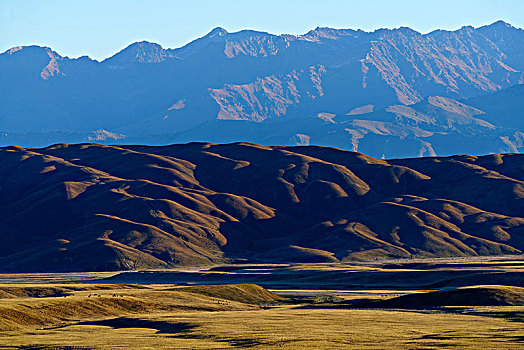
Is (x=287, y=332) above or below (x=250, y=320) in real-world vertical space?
above

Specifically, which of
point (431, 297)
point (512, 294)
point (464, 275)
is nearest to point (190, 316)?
point (431, 297)

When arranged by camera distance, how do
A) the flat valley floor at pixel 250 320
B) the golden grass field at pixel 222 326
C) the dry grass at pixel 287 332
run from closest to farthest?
1. the dry grass at pixel 287 332
2. the golden grass field at pixel 222 326
3. the flat valley floor at pixel 250 320

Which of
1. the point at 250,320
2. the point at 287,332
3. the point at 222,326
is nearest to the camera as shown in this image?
the point at 287,332

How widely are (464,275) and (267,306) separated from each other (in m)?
62.4

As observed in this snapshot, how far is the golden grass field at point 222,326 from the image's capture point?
230 feet

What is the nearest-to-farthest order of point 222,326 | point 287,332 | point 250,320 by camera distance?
point 287,332, point 222,326, point 250,320

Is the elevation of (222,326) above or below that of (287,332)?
below

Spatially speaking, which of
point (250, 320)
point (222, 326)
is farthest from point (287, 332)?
point (250, 320)

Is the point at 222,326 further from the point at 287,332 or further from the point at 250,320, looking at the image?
the point at 287,332

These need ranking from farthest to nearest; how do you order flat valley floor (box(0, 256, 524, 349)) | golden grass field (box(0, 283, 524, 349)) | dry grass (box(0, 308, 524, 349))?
flat valley floor (box(0, 256, 524, 349))
golden grass field (box(0, 283, 524, 349))
dry grass (box(0, 308, 524, 349))

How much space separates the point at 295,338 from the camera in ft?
238

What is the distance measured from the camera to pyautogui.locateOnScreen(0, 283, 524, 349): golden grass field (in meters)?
70.0

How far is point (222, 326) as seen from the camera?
281ft

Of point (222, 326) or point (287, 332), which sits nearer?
point (287, 332)
